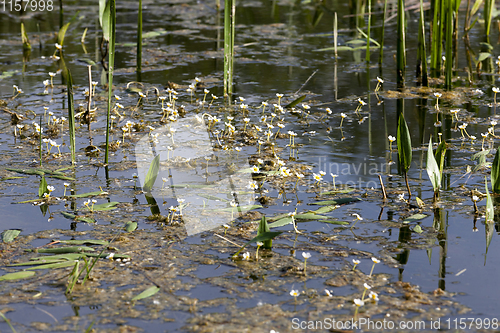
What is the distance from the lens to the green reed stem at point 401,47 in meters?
5.18

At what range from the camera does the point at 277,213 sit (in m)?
3.18

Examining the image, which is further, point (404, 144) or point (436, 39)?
point (436, 39)

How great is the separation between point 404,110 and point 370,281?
119 inches

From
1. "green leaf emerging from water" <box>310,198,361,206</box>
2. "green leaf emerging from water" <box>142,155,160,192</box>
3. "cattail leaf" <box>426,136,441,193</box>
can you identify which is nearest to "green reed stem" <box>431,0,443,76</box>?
"cattail leaf" <box>426,136,441,193</box>

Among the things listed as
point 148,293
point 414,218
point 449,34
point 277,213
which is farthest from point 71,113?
point 449,34

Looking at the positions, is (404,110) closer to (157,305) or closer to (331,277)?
(331,277)

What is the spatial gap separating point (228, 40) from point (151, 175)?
6.90ft

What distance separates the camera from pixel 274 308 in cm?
226

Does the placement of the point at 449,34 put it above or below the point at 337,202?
above

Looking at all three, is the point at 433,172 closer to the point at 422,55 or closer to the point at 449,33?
the point at 449,33

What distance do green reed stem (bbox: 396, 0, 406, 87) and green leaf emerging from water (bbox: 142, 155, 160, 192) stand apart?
3017 millimetres

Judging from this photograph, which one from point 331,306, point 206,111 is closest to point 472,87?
point 206,111

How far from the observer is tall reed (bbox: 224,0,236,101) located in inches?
194

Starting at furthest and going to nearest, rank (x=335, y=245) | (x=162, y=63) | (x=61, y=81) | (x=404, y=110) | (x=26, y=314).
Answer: (x=162, y=63), (x=61, y=81), (x=404, y=110), (x=335, y=245), (x=26, y=314)
